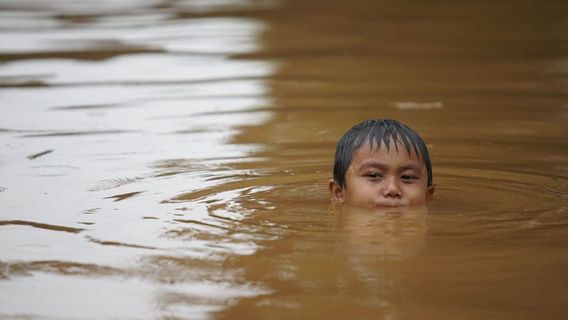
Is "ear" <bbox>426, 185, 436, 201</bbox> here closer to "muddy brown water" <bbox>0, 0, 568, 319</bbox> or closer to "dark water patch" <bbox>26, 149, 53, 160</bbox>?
"muddy brown water" <bbox>0, 0, 568, 319</bbox>

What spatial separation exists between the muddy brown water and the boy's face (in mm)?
143

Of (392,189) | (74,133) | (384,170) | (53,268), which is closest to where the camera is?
(53,268)

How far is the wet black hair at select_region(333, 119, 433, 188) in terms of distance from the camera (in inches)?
222

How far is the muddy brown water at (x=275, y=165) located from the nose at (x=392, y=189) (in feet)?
0.60

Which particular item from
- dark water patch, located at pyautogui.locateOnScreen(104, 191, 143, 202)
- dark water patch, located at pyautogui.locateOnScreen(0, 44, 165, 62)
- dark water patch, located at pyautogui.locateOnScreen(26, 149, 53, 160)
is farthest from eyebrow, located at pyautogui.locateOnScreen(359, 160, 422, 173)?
dark water patch, located at pyautogui.locateOnScreen(0, 44, 165, 62)

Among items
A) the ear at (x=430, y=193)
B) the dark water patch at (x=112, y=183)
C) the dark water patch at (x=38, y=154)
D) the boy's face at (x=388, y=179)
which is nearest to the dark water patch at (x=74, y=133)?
the dark water patch at (x=38, y=154)

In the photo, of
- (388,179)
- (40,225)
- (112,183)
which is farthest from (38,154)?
(388,179)

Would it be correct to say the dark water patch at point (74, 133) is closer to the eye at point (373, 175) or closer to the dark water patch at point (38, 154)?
the dark water patch at point (38, 154)

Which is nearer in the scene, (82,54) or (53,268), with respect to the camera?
(53,268)

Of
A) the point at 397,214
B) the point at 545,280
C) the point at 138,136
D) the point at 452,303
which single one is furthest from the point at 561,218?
the point at 138,136

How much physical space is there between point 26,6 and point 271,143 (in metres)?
9.10

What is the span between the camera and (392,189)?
17.9 ft

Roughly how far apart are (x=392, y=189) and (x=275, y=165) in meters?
1.19

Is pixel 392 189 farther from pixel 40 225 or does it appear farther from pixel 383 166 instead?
pixel 40 225
